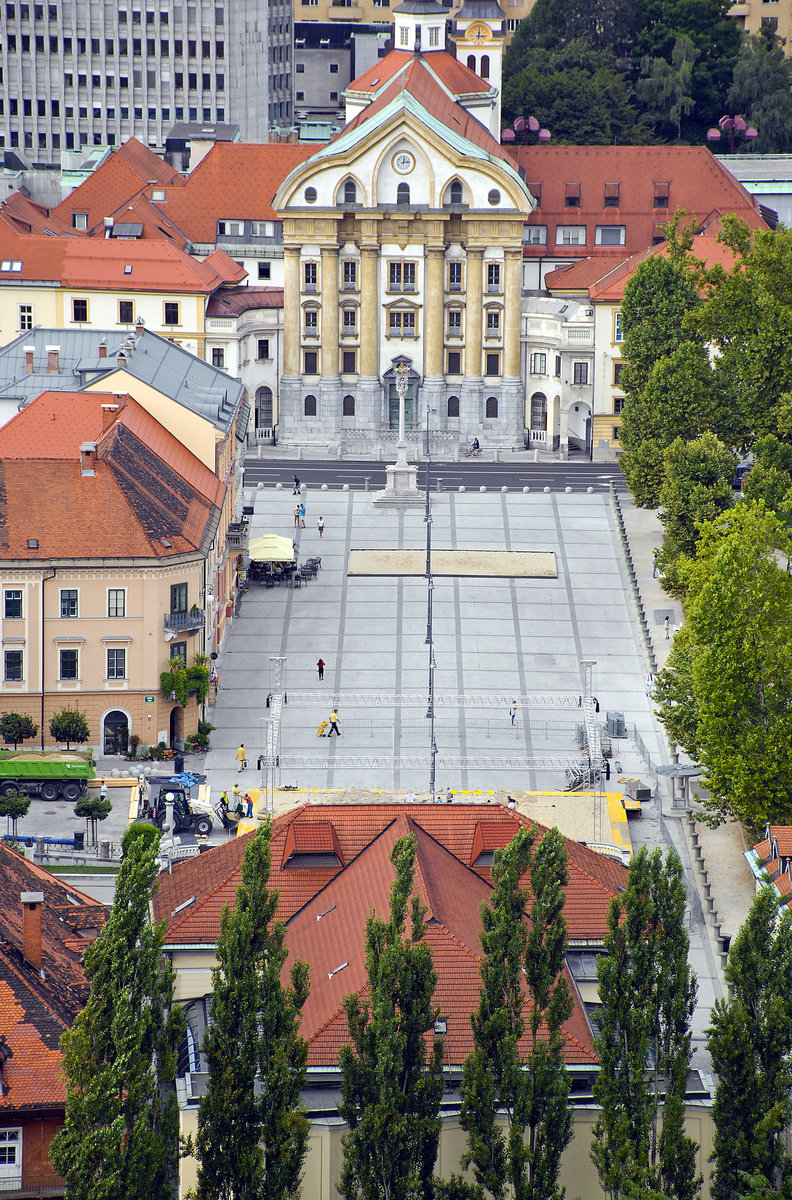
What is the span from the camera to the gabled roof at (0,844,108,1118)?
63.1m

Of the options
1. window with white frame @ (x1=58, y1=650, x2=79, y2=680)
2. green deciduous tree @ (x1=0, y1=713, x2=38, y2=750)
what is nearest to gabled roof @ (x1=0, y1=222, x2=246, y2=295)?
window with white frame @ (x1=58, y1=650, x2=79, y2=680)

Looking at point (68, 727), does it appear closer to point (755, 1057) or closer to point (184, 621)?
point (184, 621)

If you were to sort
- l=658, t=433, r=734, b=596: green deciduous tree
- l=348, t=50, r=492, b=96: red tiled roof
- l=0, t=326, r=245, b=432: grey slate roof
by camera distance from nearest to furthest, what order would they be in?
l=0, t=326, r=245, b=432: grey slate roof < l=658, t=433, r=734, b=596: green deciduous tree < l=348, t=50, r=492, b=96: red tiled roof

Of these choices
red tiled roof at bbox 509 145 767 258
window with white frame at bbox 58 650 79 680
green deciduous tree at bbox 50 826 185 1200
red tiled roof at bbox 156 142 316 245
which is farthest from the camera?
red tiled roof at bbox 509 145 767 258

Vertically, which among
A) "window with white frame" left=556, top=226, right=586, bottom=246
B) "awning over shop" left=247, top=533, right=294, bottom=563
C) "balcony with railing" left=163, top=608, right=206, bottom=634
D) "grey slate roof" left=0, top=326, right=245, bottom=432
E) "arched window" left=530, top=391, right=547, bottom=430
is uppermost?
"window with white frame" left=556, top=226, right=586, bottom=246

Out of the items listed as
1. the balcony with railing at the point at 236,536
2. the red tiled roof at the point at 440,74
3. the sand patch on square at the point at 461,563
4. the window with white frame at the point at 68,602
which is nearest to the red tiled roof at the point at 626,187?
the red tiled roof at the point at 440,74

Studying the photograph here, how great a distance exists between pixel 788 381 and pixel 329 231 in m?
49.6

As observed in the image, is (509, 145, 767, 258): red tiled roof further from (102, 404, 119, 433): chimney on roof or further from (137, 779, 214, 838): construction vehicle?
(137, 779, 214, 838): construction vehicle

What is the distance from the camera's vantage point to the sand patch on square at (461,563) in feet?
442

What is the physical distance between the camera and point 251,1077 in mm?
61188

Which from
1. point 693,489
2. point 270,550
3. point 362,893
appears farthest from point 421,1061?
point 270,550

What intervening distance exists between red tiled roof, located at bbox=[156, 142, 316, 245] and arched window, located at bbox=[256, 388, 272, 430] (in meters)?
13.3

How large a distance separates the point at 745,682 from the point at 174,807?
2455 centimetres

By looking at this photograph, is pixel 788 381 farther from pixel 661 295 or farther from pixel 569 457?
pixel 569 457
